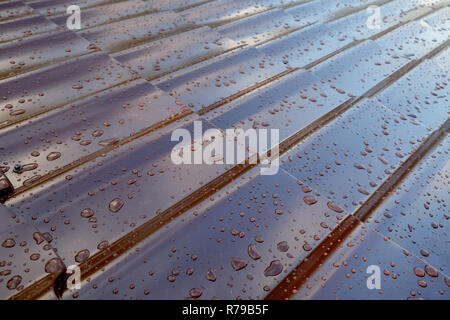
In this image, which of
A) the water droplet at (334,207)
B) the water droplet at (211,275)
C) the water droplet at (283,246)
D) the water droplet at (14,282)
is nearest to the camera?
the water droplet at (14,282)

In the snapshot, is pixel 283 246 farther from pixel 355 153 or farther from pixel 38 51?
pixel 38 51

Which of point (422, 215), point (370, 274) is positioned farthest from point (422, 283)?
point (422, 215)

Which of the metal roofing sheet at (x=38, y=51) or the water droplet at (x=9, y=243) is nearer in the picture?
the water droplet at (x=9, y=243)

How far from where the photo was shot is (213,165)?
1.59m

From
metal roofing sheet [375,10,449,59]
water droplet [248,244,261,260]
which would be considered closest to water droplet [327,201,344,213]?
water droplet [248,244,261,260]

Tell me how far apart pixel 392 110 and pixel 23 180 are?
2255 millimetres

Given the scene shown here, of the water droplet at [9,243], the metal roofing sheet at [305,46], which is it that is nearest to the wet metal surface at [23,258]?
the water droplet at [9,243]

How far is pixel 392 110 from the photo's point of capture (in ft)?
7.12

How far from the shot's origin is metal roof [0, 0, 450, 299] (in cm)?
118

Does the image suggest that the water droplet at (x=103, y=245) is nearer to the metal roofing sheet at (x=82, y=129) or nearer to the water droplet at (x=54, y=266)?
the water droplet at (x=54, y=266)

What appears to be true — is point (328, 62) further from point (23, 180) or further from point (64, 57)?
point (23, 180)

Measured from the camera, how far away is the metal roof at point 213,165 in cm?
118

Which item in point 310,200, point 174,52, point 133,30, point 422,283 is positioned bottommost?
point 422,283
